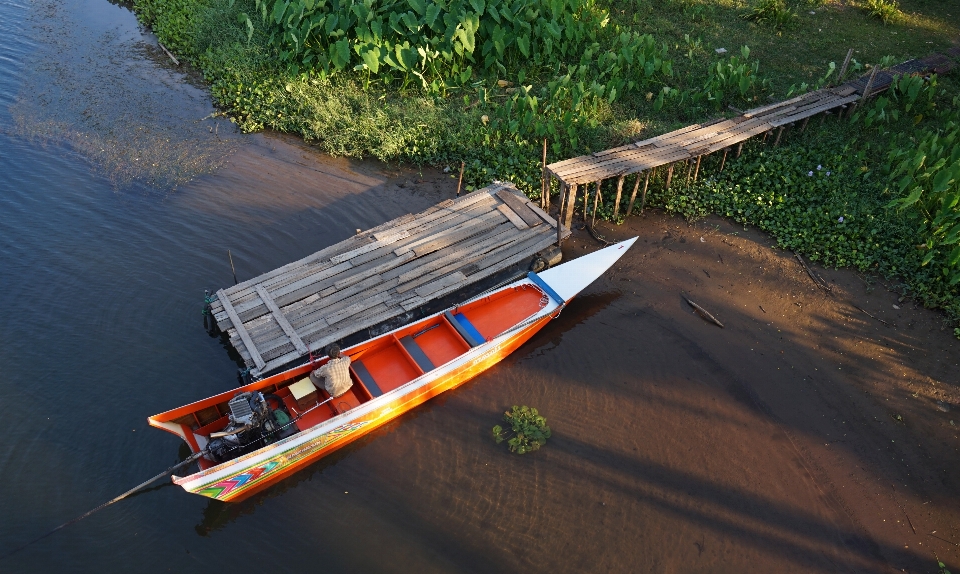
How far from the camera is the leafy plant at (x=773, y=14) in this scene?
1731cm

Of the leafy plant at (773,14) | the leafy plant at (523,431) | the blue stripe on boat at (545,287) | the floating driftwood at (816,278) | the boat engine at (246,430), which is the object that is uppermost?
the leafy plant at (773,14)

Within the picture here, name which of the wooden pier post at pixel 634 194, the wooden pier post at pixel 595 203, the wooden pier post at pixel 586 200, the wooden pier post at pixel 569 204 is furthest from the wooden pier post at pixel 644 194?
the wooden pier post at pixel 569 204

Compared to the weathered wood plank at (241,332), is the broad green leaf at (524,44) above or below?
above

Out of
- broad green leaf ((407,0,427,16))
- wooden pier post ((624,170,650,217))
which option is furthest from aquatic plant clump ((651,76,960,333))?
broad green leaf ((407,0,427,16))

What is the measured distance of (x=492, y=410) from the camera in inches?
391

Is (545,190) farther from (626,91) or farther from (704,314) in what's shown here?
(626,91)

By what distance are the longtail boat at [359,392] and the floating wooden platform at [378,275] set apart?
43 centimetres

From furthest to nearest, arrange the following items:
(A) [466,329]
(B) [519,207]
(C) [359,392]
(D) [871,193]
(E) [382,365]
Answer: (D) [871,193] < (B) [519,207] < (A) [466,329] < (E) [382,365] < (C) [359,392]

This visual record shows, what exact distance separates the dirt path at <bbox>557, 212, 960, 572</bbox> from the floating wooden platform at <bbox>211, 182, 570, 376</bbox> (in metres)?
1.68

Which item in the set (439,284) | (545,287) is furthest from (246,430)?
(545,287)

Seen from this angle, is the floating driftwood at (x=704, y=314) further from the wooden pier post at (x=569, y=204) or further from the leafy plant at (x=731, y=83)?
the leafy plant at (x=731, y=83)

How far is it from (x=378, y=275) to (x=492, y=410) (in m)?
2.97

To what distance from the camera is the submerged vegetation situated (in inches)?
485

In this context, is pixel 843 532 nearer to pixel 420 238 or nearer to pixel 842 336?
pixel 842 336
